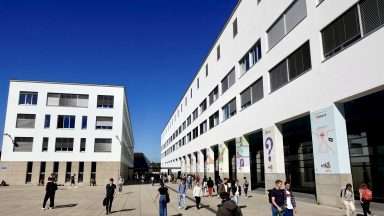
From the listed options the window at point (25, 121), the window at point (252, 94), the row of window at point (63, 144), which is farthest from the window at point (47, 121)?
the window at point (252, 94)

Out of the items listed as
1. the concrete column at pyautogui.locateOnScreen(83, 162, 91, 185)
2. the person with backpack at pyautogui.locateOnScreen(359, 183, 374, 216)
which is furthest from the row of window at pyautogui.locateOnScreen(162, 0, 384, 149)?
the concrete column at pyautogui.locateOnScreen(83, 162, 91, 185)

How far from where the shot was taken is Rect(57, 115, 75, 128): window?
168 feet

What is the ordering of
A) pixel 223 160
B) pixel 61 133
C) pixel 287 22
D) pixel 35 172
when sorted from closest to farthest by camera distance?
pixel 287 22, pixel 223 160, pixel 35 172, pixel 61 133

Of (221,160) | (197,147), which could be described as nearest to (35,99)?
(197,147)

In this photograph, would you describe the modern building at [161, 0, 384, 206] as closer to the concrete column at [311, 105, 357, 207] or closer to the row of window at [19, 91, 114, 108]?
the concrete column at [311, 105, 357, 207]

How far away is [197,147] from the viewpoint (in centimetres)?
5372

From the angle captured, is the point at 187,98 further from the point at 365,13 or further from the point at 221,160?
the point at 365,13

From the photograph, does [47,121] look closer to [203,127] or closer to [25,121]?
[25,121]

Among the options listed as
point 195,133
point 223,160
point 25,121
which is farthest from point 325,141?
point 25,121

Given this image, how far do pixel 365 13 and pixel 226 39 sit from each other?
23.3m

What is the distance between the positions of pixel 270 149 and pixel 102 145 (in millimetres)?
34850

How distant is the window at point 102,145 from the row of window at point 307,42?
29241 mm

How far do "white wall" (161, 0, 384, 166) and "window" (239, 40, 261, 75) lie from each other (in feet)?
1.57

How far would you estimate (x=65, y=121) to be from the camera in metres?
51.4
